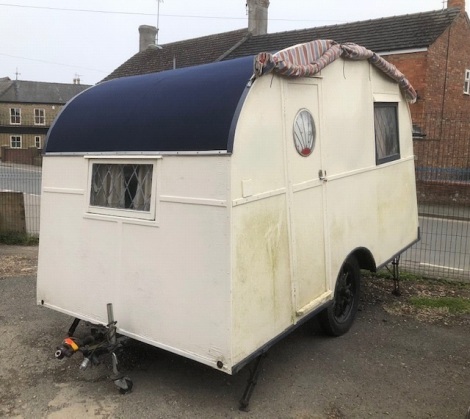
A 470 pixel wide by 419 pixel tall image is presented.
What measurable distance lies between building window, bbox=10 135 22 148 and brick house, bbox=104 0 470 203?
124 ft

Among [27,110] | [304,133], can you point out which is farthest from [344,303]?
[27,110]

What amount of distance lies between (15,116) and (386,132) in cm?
6054

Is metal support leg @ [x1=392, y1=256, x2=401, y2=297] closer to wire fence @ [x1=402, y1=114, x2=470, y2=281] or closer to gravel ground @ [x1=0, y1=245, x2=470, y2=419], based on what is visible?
gravel ground @ [x1=0, y1=245, x2=470, y2=419]

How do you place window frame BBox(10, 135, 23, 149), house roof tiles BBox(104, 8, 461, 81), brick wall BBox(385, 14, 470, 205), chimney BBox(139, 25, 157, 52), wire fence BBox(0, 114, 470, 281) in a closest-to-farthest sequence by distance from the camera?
1. wire fence BBox(0, 114, 470, 281)
2. brick wall BBox(385, 14, 470, 205)
3. house roof tiles BBox(104, 8, 461, 81)
4. chimney BBox(139, 25, 157, 52)
5. window frame BBox(10, 135, 23, 149)

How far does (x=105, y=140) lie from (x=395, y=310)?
385 centimetres

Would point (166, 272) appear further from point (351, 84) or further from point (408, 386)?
point (351, 84)

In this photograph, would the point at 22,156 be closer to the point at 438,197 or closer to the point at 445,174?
the point at 438,197

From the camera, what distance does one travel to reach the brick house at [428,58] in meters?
13.2

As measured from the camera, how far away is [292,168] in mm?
3531

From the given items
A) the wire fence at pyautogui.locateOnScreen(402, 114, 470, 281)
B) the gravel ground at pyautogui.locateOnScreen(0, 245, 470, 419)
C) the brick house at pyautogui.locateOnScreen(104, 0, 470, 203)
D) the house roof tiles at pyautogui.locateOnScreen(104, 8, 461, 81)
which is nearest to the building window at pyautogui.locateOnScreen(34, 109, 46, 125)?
the house roof tiles at pyautogui.locateOnScreen(104, 8, 461, 81)

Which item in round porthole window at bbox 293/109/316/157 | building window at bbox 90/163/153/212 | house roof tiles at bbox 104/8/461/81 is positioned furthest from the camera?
house roof tiles at bbox 104/8/461/81

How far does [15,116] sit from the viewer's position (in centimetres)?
5703

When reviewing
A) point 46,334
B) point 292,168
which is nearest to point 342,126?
point 292,168

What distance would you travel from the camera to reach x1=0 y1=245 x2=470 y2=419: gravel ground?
332 centimetres
